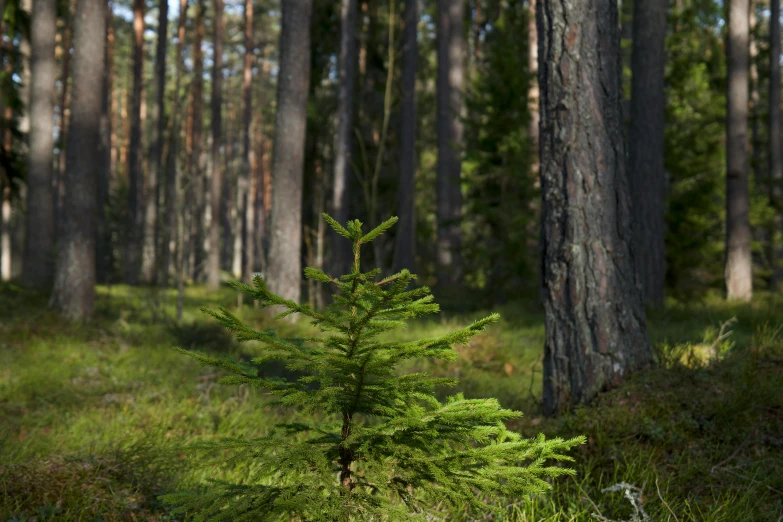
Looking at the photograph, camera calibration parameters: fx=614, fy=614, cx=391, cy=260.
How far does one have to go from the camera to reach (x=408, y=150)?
1695cm

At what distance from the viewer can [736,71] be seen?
1320 cm

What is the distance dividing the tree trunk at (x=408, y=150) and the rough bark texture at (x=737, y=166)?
23.0 feet

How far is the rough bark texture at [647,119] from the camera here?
11.3 m

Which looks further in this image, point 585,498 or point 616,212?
point 616,212

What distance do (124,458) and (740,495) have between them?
11.5 feet

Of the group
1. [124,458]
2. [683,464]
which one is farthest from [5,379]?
[683,464]

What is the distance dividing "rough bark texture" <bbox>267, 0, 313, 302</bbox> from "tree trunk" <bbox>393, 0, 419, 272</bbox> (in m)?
4.74

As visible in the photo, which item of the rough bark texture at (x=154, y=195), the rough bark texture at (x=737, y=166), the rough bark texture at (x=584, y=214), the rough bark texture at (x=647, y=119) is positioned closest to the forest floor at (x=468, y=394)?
the rough bark texture at (x=584, y=214)

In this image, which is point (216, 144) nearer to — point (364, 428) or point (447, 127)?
point (447, 127)

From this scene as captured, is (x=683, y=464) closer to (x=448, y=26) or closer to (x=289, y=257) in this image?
(x=289, y=257)

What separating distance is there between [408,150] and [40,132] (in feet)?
29.2

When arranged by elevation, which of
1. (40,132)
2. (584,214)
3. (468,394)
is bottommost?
(468,394)

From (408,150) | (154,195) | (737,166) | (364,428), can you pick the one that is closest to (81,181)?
(364,428)

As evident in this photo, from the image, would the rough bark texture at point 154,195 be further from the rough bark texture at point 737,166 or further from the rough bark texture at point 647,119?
the rough bark texture at point 737,166
